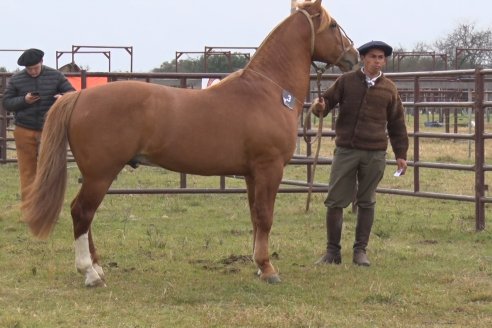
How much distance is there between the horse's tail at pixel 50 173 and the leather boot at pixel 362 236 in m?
2.44

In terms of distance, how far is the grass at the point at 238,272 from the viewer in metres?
Result: 4.95

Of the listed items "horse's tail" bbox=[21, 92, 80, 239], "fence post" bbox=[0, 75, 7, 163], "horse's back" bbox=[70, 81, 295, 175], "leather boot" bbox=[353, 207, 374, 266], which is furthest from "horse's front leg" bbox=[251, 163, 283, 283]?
"fence post" bbox=[0, 75, 7, 163]

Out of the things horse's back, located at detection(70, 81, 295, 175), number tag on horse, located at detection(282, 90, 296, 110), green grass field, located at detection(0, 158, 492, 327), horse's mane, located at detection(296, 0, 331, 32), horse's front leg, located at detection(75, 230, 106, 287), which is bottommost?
green grass field, located at detection(0, 158, 492, 327)

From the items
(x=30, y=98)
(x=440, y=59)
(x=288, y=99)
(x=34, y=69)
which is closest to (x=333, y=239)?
(x=288, y=99)

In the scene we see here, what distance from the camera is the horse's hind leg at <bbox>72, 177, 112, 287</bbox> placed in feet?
18.2

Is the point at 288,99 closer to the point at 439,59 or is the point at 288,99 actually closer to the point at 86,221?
the point at 86,221

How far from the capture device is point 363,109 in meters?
6.48

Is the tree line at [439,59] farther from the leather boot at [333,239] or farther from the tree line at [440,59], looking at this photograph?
the leather boot at [333,239]

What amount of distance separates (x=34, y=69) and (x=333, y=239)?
126 inches

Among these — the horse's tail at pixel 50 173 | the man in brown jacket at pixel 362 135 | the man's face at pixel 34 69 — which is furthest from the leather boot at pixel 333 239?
the man's face at pixel 34 69

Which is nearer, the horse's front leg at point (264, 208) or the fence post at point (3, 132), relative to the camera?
the horse's front leg at point (264, 208)

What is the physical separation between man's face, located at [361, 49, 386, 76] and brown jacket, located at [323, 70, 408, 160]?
0.08 m

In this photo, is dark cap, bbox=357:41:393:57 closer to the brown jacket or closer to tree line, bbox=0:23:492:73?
the brown jacket

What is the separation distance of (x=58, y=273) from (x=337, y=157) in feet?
7.67
